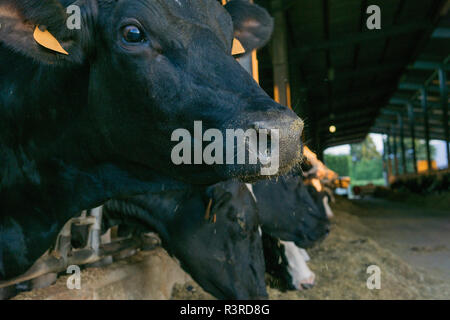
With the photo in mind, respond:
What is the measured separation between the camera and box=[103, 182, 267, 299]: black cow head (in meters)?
2.59

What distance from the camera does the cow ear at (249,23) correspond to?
2.28 meters

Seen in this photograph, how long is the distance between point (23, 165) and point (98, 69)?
0.70m

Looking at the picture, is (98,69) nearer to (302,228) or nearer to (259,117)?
(259,117)

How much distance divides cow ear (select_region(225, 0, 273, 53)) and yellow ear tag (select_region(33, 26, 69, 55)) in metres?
0.99

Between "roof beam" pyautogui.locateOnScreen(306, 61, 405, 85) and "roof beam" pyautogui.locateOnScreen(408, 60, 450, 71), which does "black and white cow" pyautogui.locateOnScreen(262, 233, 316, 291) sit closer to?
"roof beam" pyautogui.locateOnScreen(408, 60, 450, 71)

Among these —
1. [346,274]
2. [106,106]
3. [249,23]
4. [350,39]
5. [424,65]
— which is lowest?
[346,274]

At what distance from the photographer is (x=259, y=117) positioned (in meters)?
1.26

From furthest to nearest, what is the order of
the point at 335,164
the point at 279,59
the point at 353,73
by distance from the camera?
1. the point at 353,73
2. the point at 335,164
3. the point at 279,59

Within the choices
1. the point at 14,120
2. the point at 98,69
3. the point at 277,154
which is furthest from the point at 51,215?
the point at 277,154

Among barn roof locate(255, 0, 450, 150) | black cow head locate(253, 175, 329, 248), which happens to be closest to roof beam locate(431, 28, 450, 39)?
barn roof locate(255, 0, 450, 150)

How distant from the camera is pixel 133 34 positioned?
Answer: 1521 millimetres

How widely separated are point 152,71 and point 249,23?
1.00 m

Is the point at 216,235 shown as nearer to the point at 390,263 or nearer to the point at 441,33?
the point at 390,263

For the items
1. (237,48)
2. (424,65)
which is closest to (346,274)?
(237,48)
